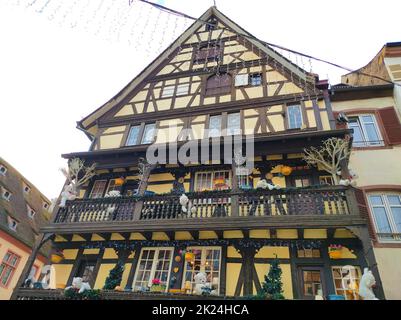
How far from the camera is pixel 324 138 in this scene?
10000 mm

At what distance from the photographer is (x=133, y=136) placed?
13.9 metres

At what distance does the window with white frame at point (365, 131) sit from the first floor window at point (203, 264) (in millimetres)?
7464

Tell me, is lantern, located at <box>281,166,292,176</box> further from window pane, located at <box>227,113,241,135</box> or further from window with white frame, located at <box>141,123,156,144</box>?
window with white frame, located at <box>141,123,156,144</box>

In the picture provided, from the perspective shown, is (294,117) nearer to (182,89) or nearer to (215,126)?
(215,126)

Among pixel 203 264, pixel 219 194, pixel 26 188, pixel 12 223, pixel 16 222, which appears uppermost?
pixel 26 188

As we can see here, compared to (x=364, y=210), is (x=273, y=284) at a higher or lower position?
lower

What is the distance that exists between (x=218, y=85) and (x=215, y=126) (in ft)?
8.38

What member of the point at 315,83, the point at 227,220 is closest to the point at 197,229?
the point at 227,220

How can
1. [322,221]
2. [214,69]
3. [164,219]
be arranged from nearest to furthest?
[322,221], [164,219], [214,69]

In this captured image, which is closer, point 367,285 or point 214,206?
point 367,285

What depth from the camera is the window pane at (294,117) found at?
11.6m

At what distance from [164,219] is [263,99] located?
702 cm

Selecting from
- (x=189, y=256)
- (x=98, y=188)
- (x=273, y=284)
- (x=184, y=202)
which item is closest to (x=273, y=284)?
(x=273, y=284)

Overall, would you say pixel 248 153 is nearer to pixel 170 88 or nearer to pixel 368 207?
pixel 368 207
